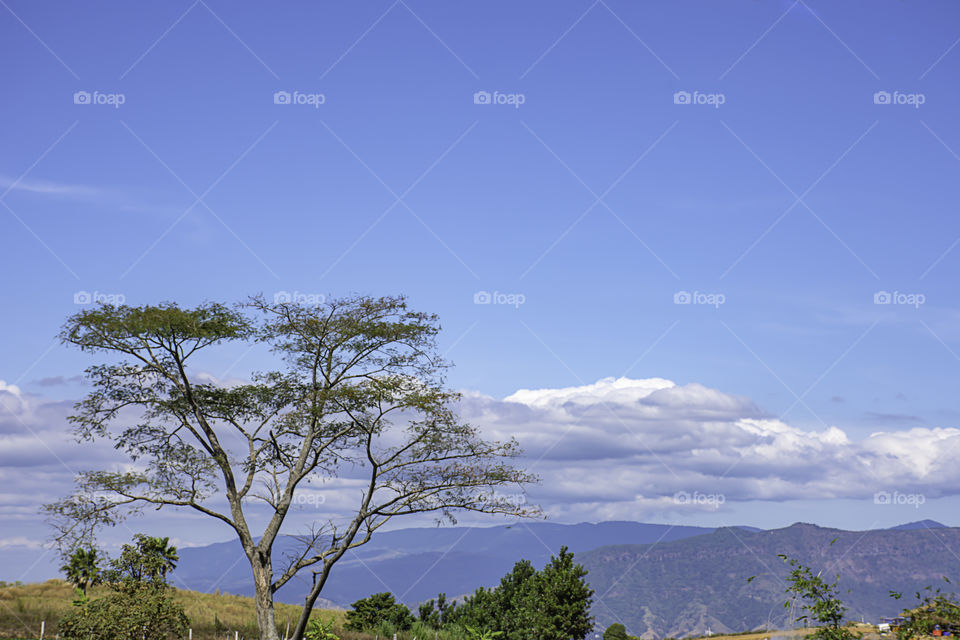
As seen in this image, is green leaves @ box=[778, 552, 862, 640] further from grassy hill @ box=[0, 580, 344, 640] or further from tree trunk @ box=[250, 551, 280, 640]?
grassy hill @ box=[0, 580, 344, 640]

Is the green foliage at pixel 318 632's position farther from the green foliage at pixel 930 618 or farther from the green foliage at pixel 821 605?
the green foliage at pixel 930 618

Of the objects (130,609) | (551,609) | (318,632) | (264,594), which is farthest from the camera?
(551,609)

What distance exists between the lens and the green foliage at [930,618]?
43.5ft

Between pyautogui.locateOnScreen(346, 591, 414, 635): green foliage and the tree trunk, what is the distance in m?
17.8

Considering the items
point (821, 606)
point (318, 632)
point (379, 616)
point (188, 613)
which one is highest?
point (188, 613)

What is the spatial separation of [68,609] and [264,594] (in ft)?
36.4

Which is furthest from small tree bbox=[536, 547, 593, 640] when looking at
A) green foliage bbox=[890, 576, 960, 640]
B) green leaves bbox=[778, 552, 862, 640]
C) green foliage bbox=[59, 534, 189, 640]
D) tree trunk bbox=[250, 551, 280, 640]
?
green foliage bbox=[890, 576, 960, 640]

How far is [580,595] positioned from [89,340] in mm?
29782

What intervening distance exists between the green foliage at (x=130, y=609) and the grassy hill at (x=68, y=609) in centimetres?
686

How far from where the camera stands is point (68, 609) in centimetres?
3547

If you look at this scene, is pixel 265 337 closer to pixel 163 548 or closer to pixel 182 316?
pixel 182 316

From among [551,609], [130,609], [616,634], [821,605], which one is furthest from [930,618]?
[616,634]

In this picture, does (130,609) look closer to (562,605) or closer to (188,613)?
(188,613)

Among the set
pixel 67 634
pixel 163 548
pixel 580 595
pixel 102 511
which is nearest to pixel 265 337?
pixel 102 511
